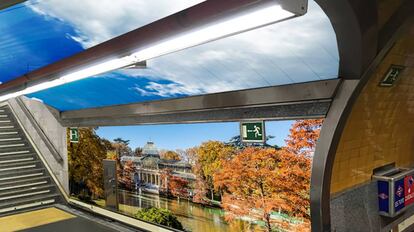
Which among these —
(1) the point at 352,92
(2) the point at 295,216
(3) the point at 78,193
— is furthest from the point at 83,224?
(1) the point at 352,92

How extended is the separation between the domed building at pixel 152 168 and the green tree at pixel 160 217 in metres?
0.33

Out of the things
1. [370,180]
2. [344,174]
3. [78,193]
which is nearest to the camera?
[344,174]

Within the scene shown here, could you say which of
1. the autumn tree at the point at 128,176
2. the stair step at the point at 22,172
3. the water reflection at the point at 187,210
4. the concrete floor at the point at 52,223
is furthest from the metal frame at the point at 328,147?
the stair step at the point at 22,172

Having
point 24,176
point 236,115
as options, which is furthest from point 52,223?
point 236,115

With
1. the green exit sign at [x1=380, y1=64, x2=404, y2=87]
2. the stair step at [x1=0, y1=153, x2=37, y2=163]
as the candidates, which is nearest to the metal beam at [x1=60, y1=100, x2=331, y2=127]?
the green exit sign at [x1=380, y1=64, x2=404, y2=87]

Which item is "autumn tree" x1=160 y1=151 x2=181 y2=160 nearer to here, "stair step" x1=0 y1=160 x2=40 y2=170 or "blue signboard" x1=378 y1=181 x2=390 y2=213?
"blue signboard" x1=378 y1=181 x2=390 y2=213

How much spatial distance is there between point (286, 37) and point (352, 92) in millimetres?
724

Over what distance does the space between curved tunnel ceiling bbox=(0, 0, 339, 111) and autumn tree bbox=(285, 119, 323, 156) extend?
46 centimetres

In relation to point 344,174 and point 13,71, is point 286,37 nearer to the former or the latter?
point 344,174

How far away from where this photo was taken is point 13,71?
3.82 meters

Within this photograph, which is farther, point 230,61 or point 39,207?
point 39,207

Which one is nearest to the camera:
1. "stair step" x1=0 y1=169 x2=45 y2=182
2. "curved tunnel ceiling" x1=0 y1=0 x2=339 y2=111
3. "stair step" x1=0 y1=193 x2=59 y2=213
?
"curved tunnel ceiling" x1=0 y1=0 x2=339 y2=111

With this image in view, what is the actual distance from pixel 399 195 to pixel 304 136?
116 cm

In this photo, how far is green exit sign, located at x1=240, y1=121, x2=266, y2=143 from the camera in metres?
3.51
